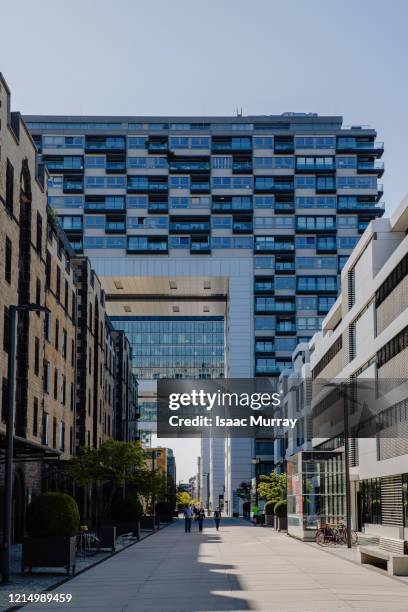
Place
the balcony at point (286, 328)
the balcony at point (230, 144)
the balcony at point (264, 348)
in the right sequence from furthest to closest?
1. the balcony at point (230, 144)
2. the balcony at point (264, 348)
3. the balcony at point (286, 328)

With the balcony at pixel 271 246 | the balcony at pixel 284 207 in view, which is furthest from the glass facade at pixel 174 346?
the balcony at pixel 284 207

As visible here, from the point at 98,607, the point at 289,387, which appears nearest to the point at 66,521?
Result: the point at 98,607

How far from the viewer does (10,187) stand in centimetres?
4319

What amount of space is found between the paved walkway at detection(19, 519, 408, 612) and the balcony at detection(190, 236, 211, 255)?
95791 mm

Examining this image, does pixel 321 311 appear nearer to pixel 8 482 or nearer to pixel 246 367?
pixel 246 367

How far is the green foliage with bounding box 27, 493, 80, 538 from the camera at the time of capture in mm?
26844

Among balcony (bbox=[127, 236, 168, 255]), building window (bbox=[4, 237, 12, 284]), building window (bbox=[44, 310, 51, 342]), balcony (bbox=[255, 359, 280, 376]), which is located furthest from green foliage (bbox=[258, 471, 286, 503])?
balcony (bbox=[127, 236, 168, 255])

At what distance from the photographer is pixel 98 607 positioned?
19.8 metres

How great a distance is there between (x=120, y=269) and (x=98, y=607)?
112166 mm

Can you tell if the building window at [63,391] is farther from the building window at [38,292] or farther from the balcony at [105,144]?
the balcony at [105,144]

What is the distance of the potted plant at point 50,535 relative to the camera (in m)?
26.5

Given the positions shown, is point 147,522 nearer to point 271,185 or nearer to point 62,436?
point 62,436

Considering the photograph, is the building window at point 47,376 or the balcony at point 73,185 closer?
the building window at point 47,376

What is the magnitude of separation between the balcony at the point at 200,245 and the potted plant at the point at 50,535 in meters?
106
